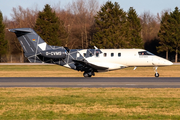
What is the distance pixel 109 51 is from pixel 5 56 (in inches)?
1950

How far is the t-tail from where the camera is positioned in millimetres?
27578

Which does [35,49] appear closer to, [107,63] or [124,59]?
[107,63]

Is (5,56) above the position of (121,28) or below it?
below

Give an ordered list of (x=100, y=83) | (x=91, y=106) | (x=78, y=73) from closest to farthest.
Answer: (x=91, y=106), (x=100, y=83), (x=78, y=73)

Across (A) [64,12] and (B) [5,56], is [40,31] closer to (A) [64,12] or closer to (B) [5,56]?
(B) [5,56]

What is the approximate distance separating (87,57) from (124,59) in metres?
3.50

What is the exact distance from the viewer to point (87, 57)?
28.0 metres

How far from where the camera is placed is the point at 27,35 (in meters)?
28.2

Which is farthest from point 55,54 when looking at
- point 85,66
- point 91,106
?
point 91,106

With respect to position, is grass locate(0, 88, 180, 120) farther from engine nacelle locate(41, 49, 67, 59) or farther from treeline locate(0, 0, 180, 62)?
treeline locate(0, 0, 180, 62)

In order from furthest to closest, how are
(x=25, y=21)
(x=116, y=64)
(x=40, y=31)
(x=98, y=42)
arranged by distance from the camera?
(x=25, y=21) < (x=40, y=31) < (x=98, y=42) < (x=116, y=64)

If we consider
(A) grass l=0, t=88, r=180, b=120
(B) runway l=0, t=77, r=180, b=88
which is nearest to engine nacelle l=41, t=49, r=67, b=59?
(B) runway l=0, t=77, r=180, b=88

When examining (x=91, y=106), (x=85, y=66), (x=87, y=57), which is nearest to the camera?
(x=91, y=106)

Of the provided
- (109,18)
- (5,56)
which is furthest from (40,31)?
(109,18)
